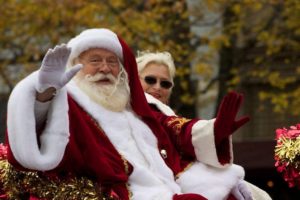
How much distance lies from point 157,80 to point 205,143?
→ 60.4 inches

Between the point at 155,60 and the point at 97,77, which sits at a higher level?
the point at 97,77

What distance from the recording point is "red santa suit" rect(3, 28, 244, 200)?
473 centimetres

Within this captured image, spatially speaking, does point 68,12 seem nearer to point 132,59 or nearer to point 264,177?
point 264,177

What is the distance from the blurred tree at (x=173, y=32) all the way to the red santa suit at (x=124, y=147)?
24.8 ft

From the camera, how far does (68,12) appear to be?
47.1 feet

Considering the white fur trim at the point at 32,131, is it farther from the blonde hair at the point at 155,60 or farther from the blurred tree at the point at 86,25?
the blurred tree at the point at 86,25

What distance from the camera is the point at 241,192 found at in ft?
18.5

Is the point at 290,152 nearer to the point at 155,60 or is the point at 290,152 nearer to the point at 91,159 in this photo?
the point at 91,159

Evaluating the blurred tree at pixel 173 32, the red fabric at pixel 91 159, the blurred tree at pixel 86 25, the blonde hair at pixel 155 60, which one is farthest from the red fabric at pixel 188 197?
the blurred tree at pixel 173 32

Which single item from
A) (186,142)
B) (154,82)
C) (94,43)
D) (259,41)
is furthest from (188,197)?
(259,41)

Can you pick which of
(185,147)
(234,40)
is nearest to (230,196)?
(185,147)

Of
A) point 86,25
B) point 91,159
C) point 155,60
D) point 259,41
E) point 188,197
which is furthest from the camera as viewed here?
point 259,41

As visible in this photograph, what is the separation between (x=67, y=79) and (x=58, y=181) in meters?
0.64

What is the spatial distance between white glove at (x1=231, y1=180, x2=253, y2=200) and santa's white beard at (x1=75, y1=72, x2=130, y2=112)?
907mm
